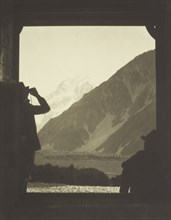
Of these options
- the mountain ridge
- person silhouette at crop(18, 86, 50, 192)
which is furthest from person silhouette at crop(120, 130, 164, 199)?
the mountain ridge

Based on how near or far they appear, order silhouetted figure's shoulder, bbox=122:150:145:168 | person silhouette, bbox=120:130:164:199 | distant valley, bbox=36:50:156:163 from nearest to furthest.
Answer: person silhouette, bbox=120:130:164:199 → silhouetted figure's shoulder, bbox=122:150:145:168 → distant valley, bbox=36:50:156:163

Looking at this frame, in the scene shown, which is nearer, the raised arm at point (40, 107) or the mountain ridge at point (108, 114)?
the raised arm at point (40, 107)

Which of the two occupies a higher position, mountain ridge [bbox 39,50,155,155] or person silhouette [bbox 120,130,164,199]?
mountain ridge [bbox 39,50,155,155]

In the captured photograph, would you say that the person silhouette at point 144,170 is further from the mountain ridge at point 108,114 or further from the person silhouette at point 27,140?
the mountain ridge at point 108,114

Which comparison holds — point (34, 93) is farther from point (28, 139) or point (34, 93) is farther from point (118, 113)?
point (118, 113)

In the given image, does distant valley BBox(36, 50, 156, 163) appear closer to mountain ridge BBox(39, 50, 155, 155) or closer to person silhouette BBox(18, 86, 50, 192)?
mountain ridge BBox(39, 50, 155, 155)

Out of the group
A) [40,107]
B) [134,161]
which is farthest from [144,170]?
[40,107]

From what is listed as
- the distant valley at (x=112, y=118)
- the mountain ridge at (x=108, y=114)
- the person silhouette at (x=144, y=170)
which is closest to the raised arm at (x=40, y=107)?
the person silhouette at (x=144, y=170)

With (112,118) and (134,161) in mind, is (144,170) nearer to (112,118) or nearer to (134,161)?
(134,161)

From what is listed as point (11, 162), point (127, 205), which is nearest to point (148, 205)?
point (127, 205)

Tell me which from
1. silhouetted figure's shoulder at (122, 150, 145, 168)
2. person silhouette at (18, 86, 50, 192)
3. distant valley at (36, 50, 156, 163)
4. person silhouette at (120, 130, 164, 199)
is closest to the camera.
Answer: person silhouette at (18, 86, 50, 192)
